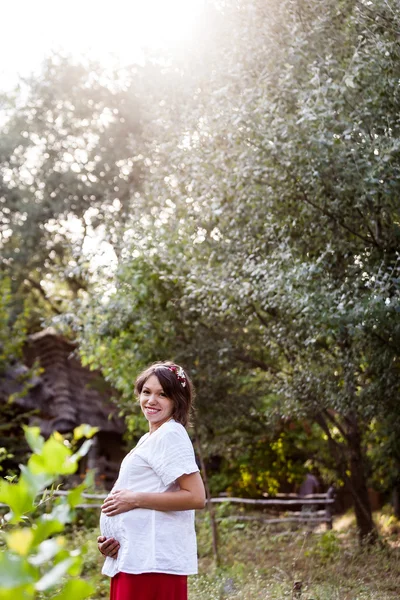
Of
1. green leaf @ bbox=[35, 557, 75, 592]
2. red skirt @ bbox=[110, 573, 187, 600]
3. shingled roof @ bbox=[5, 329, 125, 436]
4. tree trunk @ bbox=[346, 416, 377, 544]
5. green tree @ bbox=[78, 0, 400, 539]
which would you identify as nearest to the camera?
green leaf @ bbox=[35, 557, 75, 592]

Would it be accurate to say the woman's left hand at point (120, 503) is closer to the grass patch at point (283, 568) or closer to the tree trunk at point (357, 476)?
the grass patch at point (283, 568)

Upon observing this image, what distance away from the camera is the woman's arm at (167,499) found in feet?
9.17

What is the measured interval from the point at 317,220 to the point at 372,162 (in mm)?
1257

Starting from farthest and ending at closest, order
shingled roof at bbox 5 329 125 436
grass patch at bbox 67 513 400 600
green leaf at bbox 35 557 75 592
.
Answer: shingled roof at bbox 5 329 125 436 → grass patch at bbox 67 513 400 600 → green leaf at bbox 35 557 75 592

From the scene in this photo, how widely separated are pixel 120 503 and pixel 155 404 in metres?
0.44

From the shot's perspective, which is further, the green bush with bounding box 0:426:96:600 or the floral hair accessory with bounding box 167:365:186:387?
the floral hair accessory with bounding box 167:365:186:387

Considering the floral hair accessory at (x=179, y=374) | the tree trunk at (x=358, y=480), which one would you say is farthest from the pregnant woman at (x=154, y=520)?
the tree trunk at (x=358, y=480)

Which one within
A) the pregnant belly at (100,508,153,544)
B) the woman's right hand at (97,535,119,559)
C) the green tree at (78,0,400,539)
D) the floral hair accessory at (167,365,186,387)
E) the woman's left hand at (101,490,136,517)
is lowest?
the woman's right hand at (97,535,119,559)

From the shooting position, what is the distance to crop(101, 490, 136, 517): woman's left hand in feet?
9.32

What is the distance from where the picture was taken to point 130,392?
33.2 feet

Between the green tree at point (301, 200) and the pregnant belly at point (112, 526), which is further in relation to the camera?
the green tree at point (301, 200)

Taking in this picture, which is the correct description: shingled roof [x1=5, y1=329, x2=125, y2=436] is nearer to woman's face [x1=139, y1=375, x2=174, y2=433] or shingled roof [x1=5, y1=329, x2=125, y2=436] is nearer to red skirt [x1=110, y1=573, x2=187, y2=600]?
woman's face [x1=139, y1=375, x2=174, y2=433]

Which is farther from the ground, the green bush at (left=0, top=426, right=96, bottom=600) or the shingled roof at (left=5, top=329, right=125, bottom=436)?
the shingled roof at (left=5, top=329, right=125, bottom=436)

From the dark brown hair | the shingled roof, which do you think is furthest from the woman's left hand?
the shingled roof
